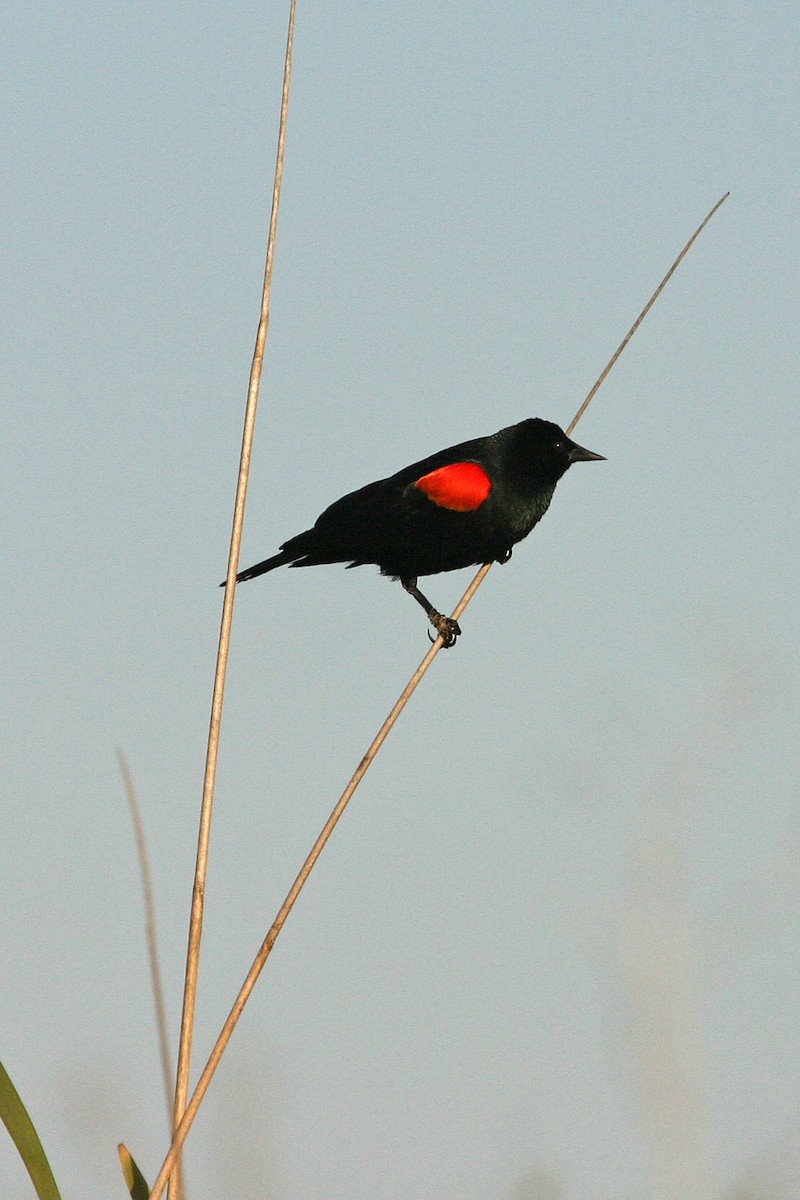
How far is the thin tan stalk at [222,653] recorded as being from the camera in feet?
5.95

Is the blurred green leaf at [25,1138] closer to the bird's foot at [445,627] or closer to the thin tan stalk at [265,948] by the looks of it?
the thin tan stalk at [265,948]

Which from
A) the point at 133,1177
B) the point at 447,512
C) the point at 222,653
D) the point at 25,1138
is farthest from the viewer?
the point at 447,512

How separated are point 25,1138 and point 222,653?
0.76m

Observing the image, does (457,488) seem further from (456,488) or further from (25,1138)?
(25,1138)

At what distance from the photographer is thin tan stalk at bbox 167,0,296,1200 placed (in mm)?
1814

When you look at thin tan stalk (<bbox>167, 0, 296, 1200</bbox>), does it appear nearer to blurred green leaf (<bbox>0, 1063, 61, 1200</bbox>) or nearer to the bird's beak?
blurred green leaf (<bbox>0, 1063, 61, 1200</bbox>)

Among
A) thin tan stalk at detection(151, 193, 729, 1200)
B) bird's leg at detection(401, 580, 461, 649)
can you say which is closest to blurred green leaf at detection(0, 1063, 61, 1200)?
thin tan stalk at detection(151, 193, 729, 1200)

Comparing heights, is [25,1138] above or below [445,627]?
below

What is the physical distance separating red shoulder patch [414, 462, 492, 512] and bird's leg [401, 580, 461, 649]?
381 mm

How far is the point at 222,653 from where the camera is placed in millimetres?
2012

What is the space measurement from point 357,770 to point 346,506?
2.45 metres

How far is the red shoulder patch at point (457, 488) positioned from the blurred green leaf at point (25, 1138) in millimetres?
2946

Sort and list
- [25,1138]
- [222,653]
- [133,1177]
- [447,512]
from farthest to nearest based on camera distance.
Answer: [447,512]
[222,653]
[133,1177]
[25,1138]

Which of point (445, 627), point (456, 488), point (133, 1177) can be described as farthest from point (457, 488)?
point (133, 1177)
